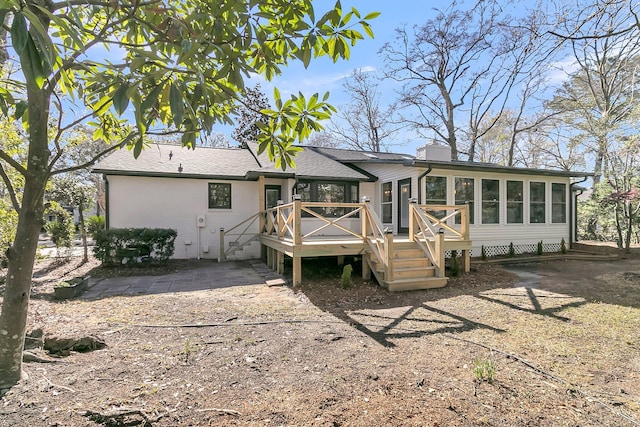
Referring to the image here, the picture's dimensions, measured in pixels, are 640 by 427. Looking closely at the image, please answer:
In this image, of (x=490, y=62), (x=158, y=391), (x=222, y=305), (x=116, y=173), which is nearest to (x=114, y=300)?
(x=222, y=305)

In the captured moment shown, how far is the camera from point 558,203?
1198 centimetres

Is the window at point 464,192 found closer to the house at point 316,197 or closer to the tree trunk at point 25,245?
the house at point 316,197

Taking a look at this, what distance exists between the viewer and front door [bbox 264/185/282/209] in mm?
11211

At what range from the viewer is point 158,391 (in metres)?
2.51

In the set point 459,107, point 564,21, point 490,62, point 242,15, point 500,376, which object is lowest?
point 500,376

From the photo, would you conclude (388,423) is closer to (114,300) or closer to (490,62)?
(114,300)

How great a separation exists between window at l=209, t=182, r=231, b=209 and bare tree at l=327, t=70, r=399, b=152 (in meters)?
15.6

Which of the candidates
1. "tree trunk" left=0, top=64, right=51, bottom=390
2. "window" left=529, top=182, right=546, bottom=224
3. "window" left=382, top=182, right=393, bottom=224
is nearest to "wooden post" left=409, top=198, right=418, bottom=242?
"window" left=382, top=182, right=393, bottom=224

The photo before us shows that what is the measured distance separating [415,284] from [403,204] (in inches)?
169

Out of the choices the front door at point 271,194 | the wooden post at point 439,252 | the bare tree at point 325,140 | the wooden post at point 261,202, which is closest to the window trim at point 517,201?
the wooden post at point 439,252

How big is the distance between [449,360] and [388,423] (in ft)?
4.50

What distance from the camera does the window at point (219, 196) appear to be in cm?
1084

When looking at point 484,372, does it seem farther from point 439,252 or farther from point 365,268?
point 365,268

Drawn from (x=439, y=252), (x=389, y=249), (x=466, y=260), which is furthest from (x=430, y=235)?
(x=389, y=249)
